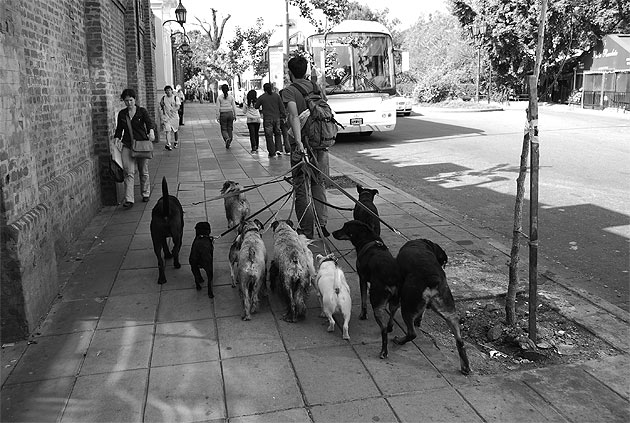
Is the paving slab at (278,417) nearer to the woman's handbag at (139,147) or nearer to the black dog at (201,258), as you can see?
the black dog at (201,258)

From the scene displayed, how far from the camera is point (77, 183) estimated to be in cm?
768

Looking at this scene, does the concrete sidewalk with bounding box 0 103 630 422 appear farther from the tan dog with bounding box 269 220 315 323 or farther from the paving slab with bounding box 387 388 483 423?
the tan dog with bounding box 269 220 315 323

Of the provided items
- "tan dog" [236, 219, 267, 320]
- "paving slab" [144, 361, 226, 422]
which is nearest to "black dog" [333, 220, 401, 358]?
"tan dog" [236, 219, 267, 320]

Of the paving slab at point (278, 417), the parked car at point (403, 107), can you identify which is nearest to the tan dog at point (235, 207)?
the paving slab at point (278, 417)

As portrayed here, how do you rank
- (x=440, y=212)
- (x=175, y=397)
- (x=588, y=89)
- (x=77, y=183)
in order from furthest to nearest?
(x=588, y=89), (x=440, y=212), (x=77, y=183), (x=175, y=397)

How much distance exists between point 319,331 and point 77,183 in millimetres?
4766

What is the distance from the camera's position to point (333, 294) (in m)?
4.38

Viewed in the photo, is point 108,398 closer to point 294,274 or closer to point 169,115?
point 294,274

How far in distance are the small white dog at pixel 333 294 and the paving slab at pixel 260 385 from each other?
0.54 meters

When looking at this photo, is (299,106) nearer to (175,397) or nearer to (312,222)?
(312,222)

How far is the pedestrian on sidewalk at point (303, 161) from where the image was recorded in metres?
6.51

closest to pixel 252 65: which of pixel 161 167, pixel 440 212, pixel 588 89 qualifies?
pixel 588 89

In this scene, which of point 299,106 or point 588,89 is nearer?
point 299,106

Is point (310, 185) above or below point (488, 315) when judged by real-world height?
above
